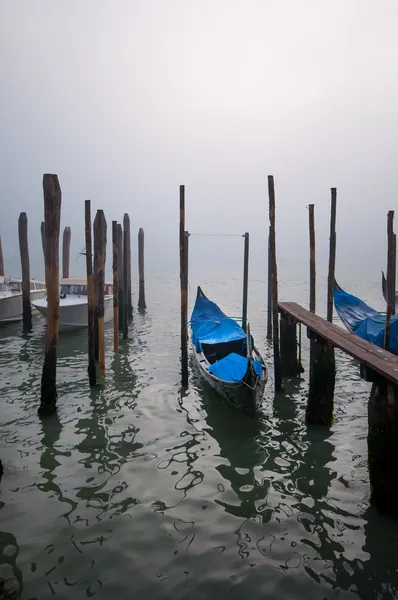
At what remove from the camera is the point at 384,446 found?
171 inches

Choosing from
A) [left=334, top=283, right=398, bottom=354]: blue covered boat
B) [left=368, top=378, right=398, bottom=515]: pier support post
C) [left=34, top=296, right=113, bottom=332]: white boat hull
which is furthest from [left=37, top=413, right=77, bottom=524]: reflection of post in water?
[left=34, top=296, right=113, bottom=332]: white boat hull

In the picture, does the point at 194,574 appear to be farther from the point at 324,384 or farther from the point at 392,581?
the point at 324,384

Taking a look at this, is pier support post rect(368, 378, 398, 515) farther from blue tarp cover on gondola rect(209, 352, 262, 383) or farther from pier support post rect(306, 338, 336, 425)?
blue tarp cover on gondola rect(209, 352, 262, 383)

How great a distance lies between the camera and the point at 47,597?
3367mm

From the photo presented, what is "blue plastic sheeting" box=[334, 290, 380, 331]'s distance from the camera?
42.4ft

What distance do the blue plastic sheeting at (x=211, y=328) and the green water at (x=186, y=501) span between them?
2.02 m

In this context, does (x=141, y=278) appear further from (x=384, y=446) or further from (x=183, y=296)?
(x=384, y=446)

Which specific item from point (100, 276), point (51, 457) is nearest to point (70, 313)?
point (100, 276)

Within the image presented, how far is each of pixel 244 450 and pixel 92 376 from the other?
4.12 metres

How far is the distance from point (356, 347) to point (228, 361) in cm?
305

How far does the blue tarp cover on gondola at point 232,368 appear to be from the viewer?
7.57 meters

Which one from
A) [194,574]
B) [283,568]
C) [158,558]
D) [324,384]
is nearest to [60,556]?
[158,558]

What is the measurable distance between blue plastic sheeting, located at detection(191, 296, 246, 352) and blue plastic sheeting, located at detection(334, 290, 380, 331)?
4053 mm

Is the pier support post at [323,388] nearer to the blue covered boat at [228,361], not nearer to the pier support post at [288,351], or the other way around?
the blue covered boat at [228,361]
